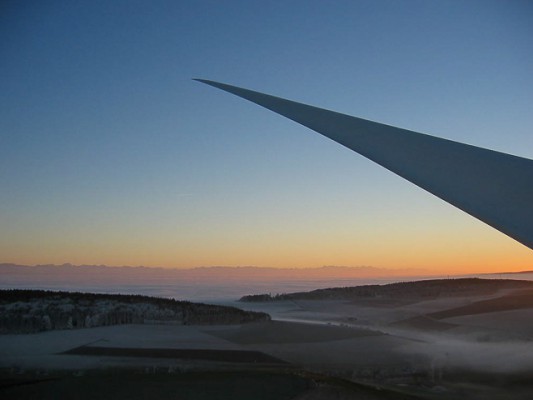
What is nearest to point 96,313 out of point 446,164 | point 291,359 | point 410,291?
point 291,359

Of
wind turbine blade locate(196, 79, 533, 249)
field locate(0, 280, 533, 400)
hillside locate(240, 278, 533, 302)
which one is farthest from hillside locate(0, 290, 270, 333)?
wind turbine blade locate(196, 79, 533, 249)

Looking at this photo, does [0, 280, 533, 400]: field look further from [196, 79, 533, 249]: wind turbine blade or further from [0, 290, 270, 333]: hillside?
[196, 79, 533, 249]: wind turbine blade

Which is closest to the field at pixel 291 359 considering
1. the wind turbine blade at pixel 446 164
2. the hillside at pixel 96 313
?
the hillside at pixel 96 313

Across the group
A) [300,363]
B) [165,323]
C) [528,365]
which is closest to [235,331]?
[165,323]

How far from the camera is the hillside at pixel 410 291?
482 inches

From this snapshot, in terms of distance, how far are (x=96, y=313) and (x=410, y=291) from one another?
26.7ft

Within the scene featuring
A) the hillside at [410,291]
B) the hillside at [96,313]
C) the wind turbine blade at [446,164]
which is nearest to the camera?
the wind turbine blade at [446,164]

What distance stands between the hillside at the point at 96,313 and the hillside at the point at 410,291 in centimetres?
406

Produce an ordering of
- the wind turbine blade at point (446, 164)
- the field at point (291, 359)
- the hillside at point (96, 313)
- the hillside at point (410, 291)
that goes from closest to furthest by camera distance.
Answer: the wind turbine blade at point (446, 164) → the field at point (291, 359) → the hillside at point (96, 313) → the hillside at point (410, 291)

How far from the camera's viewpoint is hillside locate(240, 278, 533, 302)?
12.2m

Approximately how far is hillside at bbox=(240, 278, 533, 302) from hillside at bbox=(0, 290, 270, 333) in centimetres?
406

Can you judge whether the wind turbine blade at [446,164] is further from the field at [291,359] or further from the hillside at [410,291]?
the hillside at [410,291]

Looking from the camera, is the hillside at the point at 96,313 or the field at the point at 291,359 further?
the hillside at the point at 96,313

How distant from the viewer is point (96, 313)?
8508mm
